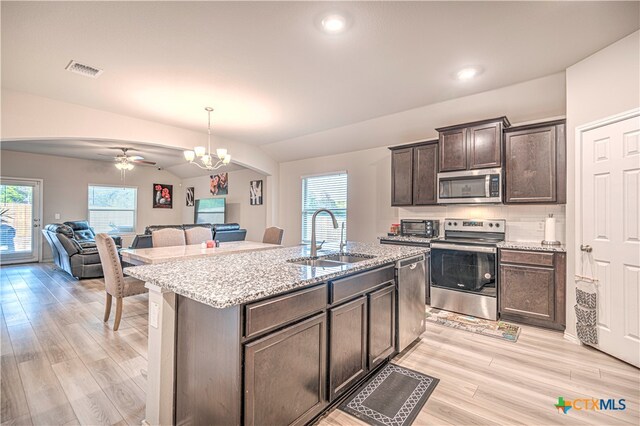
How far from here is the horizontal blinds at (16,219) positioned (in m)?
6.90

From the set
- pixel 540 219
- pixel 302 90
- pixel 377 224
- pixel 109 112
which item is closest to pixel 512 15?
pixel 302 90

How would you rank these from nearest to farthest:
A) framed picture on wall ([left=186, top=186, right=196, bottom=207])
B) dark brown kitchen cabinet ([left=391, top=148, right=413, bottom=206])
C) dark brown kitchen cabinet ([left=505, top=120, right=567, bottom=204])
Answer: dark brown kitchen cabinet ([left=505, top=120, right=567, bottom=204]) < dark brown kitchen cabinet ([left=391, top=148, right=413, bottom=206]) < framed picture on wall ([left=186, top=186, right=196, bottom=207])

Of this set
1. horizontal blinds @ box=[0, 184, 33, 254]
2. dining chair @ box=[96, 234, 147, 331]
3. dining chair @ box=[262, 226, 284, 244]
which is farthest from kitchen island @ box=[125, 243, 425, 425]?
horizontal blinds @ box=[0, 184, 33, 254]

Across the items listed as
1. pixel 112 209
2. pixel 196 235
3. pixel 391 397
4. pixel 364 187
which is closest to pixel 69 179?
pixel 112 209

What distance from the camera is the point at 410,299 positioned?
2.65m

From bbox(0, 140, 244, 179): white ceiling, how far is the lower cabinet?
5496mm

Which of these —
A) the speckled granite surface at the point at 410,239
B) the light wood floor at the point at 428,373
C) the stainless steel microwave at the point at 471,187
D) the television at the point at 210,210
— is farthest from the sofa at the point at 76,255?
the stainless steel microwave at the point at 471,187

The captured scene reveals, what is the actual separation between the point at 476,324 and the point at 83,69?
510cm

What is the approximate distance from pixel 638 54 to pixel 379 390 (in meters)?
3.40

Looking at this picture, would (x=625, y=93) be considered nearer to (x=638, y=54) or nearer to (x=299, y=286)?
(x=638, y=54)

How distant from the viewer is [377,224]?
5328mm

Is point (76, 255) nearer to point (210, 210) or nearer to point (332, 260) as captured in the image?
point (210, 210)

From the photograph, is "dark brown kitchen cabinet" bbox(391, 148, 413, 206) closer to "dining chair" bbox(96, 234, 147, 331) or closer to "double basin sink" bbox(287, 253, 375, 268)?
"double basin sink" bbox(287, 253, 375, 268)

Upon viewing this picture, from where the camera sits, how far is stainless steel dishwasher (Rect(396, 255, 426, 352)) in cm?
250
